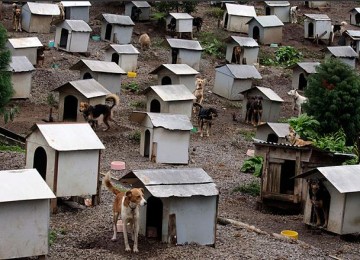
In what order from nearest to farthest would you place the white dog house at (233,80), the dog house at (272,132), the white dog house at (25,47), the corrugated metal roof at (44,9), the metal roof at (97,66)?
1. the dog house at (272,132)
2. the metal roof at (97,66)
3. the white dog house at (25,47)
4. the white dog house at (233,80)
5. the corrugated metal roof at (44,9)

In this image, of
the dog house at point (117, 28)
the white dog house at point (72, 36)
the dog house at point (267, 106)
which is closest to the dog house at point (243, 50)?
the dog house at point (117, 28)

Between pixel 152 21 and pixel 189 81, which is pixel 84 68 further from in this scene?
pixel 152 21

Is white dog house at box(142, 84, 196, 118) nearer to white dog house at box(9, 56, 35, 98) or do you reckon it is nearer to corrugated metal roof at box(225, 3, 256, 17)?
white dog house at box(9, 56, 35, 98)

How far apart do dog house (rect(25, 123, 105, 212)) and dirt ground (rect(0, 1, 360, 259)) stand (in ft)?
1.69

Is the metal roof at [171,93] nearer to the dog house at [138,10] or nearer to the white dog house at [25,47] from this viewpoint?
the white dog house at [25,47]

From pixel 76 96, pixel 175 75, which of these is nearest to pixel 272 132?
pixel 76 96

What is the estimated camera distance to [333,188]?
945 inches

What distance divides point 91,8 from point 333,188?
3510 centimetres

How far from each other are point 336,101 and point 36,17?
20.2m

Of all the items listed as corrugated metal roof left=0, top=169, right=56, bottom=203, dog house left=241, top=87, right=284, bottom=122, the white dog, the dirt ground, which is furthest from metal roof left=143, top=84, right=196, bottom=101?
corrugated metal roof left=0, top=169, right=56, bottom=203

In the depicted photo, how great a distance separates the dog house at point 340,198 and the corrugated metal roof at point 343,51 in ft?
86.0

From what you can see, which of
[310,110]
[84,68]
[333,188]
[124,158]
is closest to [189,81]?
[84,68]

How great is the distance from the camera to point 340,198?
78.5 feet

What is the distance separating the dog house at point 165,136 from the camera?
3127 cm
